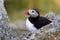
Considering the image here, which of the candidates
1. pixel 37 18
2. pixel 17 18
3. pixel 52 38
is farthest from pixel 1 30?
pixel 17 18

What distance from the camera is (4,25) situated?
4.68m

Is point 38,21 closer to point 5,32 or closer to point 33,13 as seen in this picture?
point 33,13

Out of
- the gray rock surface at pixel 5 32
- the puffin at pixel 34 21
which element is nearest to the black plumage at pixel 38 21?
the puffin at pixel 34 21

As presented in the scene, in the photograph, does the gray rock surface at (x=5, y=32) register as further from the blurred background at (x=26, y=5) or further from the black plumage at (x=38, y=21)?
the blurred background at (x=26, y=5)

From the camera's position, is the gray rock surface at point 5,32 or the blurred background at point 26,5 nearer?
the gray rock surface at point 5,32

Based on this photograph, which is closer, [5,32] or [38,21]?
[5,32]

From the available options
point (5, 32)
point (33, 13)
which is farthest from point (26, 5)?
point (5, 32)

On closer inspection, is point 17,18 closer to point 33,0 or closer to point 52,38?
point 33,0

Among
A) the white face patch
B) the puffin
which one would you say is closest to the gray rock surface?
the puffin

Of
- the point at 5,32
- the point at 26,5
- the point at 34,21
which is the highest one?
the point at 5,32

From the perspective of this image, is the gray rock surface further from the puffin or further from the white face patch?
the white face patch

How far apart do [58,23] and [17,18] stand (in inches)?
281

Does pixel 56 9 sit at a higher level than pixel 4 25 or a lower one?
lower

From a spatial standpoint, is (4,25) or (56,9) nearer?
→ (4,25)
